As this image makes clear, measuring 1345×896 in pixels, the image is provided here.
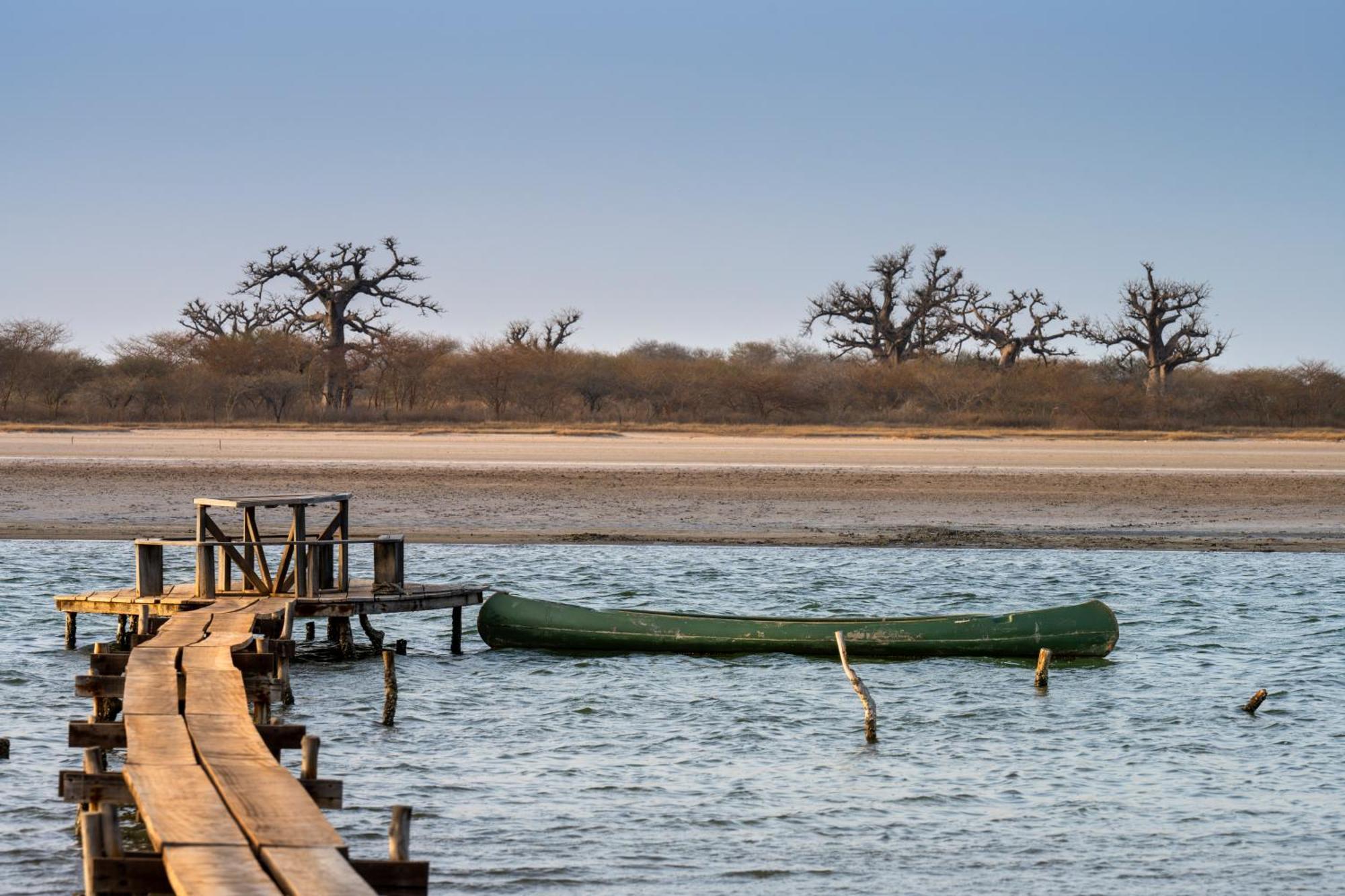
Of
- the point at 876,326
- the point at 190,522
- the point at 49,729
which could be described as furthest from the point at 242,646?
the point at 876,326

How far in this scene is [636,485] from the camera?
3416cm

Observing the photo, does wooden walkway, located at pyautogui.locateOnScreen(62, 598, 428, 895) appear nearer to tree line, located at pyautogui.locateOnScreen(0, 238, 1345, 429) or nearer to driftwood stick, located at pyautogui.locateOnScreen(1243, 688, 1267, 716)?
driftwood stick, located at pyautogui.locateOnScreen(1243, 688, 1267, 716)

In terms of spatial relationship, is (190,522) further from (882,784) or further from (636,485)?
(882,784)

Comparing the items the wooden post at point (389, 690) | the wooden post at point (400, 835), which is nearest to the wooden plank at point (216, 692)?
the wooden post at point (389, 690)

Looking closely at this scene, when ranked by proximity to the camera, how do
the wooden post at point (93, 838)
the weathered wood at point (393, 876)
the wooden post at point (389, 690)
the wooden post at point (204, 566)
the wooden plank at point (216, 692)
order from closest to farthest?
1. the wooden post at point (93, 838)
2. the weathered wood at point (393, 876)
3. the wooden plank at point (216, 692)
4. the wooden post at point (389, 690)
5. the wooden post at point (204, 566)

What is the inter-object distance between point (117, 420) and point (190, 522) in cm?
3353

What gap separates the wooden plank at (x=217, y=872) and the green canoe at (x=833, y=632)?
9697 mm

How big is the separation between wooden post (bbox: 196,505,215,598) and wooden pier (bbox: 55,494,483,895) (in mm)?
15

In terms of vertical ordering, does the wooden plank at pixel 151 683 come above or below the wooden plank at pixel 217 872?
above

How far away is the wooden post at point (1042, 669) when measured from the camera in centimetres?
1489

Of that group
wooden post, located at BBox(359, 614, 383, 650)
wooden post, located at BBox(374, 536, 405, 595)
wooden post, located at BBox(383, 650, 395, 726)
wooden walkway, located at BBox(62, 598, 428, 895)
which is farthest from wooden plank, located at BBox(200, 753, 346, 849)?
wooden post, located at BBox(359, 614, 383, 650)

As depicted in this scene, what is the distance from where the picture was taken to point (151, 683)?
1070 cm

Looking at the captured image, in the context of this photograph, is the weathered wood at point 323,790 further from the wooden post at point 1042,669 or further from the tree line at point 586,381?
the tree line at point 586,381

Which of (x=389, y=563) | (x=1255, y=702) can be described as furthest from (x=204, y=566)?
(x=1255, y=702)
